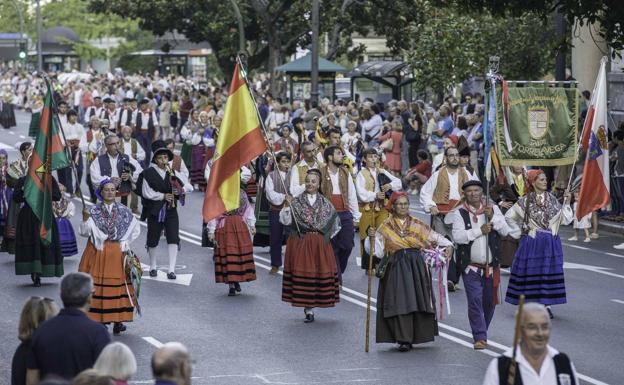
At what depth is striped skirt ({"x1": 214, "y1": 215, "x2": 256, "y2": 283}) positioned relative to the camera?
17.2m

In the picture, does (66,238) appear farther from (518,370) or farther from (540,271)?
(518,370)

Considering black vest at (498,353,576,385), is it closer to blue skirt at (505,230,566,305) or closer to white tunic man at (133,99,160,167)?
blue skirt at (505,230,566,305)

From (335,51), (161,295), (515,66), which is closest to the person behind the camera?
(161,295)

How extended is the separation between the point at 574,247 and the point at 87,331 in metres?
13.9

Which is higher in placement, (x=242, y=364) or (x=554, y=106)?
(x=554, y=106)

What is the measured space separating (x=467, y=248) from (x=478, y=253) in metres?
0.12

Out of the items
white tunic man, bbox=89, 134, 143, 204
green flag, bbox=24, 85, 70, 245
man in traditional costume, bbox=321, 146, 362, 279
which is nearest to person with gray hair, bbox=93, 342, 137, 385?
green flag, bbox=24, 85, 70, 245

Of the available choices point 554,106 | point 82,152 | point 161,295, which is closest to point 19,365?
point 161,295

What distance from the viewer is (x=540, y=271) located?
15461 mm

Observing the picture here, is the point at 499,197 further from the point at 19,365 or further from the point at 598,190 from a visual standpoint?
the point at 19,365

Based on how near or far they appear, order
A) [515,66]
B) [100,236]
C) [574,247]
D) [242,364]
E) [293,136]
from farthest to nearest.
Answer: [515,66]
[293,136]
[574,247]
[100,236]
[242,364]

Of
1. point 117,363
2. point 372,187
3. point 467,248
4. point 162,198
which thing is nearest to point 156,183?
point 162,198

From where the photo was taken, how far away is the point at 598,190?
1833 cm

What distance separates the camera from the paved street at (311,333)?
13.0 metres
